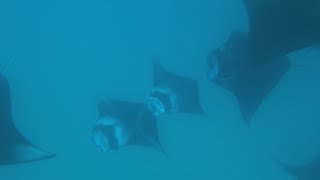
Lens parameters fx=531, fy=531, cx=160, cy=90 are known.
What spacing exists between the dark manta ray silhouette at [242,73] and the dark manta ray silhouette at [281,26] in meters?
0.53

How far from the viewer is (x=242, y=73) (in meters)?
4.63

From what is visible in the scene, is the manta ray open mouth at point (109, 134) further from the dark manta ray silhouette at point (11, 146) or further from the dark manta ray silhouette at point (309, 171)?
the dark manta ray silhouette at point (309, 171)

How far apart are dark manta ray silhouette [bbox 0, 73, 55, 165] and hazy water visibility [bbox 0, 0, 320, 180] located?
159 centimetres

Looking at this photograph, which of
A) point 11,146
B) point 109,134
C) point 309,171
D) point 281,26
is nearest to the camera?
point 281,26

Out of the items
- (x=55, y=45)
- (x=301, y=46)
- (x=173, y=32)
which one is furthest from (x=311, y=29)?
(x=55, y=45)

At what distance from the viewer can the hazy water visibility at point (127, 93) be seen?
560 cm

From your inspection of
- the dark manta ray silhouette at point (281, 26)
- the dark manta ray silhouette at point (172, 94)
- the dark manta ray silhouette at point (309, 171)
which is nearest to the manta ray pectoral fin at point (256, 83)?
the dark manta ray silhouette at point (172, 94)

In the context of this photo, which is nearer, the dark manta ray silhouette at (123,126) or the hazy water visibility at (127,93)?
the dark manta ray silhouette at (123,126)

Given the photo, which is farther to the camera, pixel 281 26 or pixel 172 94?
pixel 172 94

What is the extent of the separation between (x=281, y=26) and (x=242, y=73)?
0.80 m

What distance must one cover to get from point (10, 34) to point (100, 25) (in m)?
1.03

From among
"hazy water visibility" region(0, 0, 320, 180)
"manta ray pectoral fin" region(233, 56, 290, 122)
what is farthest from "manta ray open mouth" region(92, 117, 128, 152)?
"manta ray pectoral fin" region(233, 56, 290, 122)

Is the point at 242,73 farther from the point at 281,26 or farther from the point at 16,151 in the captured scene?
the point at 16,151

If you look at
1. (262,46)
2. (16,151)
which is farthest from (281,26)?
(16,151)
